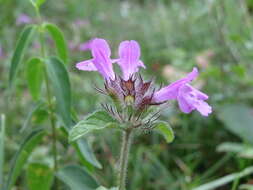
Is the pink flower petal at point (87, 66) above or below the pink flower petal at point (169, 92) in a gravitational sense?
above

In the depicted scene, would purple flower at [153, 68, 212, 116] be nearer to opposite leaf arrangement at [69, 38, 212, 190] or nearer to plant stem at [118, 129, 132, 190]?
opposite leaf arrangement at [69, 38, 212, 190]

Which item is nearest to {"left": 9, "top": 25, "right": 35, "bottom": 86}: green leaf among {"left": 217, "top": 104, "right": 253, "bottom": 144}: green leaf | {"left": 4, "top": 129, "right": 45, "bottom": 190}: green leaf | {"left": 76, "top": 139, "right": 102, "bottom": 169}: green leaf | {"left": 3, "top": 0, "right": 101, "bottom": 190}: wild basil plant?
{"left": 3, "top": 0, "right": 101, "bottom": 190}: wild basil plant

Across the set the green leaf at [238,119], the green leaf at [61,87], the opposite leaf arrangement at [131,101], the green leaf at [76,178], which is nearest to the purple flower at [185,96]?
the opposite leaf arrangement at [131,101]

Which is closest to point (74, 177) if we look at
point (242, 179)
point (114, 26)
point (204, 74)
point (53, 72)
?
point (53, 72)

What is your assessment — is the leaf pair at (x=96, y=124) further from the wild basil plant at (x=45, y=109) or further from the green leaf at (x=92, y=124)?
the wild basil plant at (x=45, y=109)

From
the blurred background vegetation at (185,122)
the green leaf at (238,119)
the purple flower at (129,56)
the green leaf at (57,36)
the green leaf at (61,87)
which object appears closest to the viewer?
the purple flower at (129,56)

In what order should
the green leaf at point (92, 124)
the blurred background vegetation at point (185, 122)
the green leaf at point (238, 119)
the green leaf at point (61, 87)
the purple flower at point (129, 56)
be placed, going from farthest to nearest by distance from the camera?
the green leaf at point (238, 119) → the blurred background vegetation at point (185, 122) → the green leaf at point (61, 87) → the purple flower at point (129, 56) → the green leaf at point (92, 124)

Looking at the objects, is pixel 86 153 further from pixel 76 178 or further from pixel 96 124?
pixel 96 124
